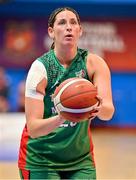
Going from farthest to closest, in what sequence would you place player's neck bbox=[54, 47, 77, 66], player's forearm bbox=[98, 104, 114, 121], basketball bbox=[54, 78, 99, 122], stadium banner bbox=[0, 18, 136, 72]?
stadium banner bbox=[0, 18, 136, 72] → player's neck bbox=[54, 47, 77, 66] → player's forearm bbox=[98, 104, 114, 121] → basketball bbox=[54, 78, 99, 122]

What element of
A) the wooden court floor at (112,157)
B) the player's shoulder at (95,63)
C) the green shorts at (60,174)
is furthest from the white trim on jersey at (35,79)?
the wooden court floor at (112,157)

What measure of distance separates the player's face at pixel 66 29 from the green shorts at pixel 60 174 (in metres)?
0.83

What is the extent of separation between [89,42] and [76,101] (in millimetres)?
9073

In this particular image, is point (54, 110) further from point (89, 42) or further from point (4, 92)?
point (89, 42)

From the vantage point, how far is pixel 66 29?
3.21 m

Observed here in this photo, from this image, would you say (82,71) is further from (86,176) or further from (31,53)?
(31,53)

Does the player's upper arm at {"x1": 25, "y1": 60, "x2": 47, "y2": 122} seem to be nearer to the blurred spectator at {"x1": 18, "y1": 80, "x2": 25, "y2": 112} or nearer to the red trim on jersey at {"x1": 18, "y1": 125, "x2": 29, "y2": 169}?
the red trim on jersey at {"x1": 18, "y1": 125, "x2": 29, "y2": 169}

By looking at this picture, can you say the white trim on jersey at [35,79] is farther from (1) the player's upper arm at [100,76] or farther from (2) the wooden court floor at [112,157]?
(2) the wooden court floor at [112,157]

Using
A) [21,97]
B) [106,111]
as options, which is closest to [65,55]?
[106,111]

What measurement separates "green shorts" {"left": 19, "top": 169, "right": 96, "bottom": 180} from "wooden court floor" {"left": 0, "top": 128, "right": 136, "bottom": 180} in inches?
98.0

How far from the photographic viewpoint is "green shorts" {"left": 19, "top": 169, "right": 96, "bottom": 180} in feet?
10.5

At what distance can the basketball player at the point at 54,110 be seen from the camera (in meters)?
3.14

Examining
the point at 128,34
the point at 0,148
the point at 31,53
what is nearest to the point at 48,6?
the point at 31,53

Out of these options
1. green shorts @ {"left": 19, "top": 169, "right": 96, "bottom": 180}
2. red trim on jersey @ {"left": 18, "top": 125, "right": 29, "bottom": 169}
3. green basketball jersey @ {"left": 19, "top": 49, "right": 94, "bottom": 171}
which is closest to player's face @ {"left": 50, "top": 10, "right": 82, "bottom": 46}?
green basketball jersey @ {"left": 19, "top": 49, "right": 94, "bottom": 171}
